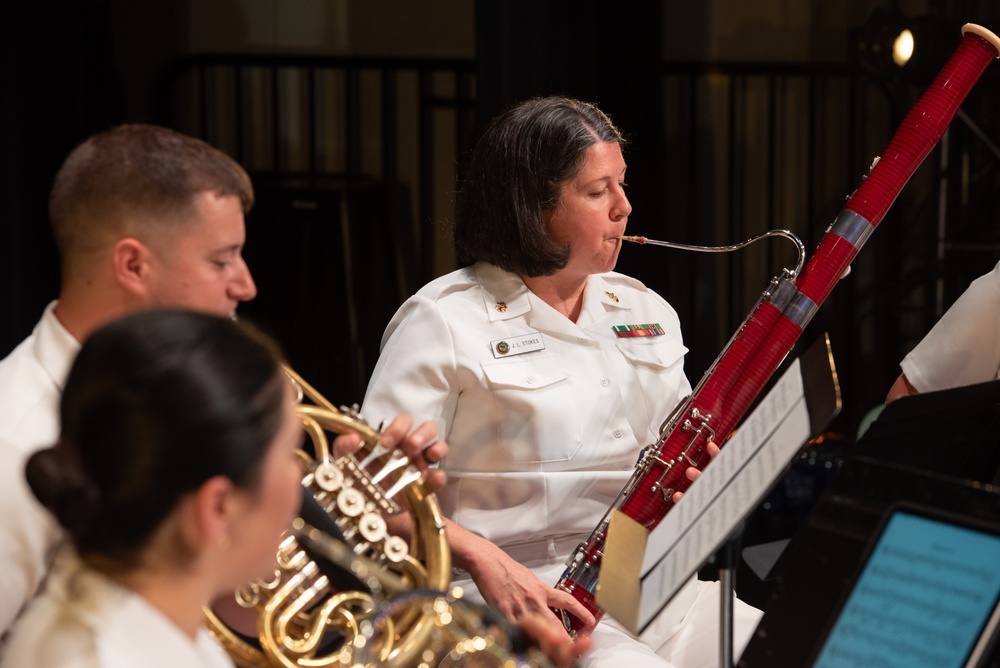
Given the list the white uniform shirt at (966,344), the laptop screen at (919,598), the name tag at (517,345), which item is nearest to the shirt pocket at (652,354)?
the name tag at (517,345)

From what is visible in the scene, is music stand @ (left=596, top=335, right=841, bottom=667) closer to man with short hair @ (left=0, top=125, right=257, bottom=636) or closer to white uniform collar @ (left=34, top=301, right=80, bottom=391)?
man with short hair @ (left=0, top=125, right=257, bottom=636)

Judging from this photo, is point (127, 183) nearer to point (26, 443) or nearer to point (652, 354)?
point (26, 443)

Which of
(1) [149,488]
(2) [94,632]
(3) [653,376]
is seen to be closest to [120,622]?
(2) [94,632]

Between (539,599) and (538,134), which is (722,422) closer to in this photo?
(539,599)

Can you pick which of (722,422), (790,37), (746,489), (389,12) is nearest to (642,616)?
(746,489)

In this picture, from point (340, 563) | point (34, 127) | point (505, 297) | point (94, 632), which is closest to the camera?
→ point (94, 632)

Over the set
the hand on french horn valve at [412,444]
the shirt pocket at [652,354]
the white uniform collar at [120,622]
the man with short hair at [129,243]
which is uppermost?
the man with short hair at [129,243]

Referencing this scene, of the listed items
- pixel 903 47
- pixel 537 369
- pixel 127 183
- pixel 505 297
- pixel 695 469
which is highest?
pixel 903 47

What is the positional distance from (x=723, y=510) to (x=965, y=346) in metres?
0.99

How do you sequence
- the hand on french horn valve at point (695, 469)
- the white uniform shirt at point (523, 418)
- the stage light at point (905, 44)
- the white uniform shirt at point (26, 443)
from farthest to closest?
the stage light at point (905, 44) < the white uniform shirt at point (523, 418) < the hand on french horn valve at point (695, 469) < the white uniform shirt at point (26, 443)

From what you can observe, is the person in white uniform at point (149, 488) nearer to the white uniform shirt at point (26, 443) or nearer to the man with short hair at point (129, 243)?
the white uniform shirt at point (26, 443)

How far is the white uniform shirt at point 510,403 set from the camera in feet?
6.96

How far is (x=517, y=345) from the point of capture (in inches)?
85.7

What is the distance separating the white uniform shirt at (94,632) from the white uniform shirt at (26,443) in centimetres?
27
